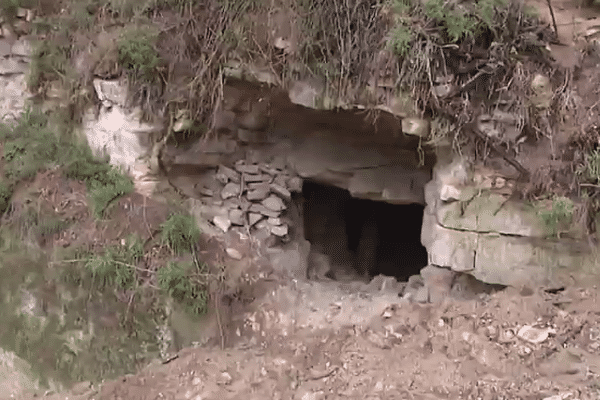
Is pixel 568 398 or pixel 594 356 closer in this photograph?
pixel 568 398

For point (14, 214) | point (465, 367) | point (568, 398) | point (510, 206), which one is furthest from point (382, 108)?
point (14, 214)

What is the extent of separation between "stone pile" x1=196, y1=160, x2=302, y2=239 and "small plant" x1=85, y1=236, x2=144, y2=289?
30.1 inches

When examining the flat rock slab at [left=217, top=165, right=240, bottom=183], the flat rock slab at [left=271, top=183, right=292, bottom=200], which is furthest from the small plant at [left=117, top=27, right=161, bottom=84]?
the flat rock slab at [left=271, top=183, right=292, bottom=200]

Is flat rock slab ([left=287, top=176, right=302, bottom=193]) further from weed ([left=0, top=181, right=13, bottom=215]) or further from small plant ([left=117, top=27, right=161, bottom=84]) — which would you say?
weed ([left=0, top=181, right=13, bottom=215])

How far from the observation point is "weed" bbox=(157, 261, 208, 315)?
3918 mm

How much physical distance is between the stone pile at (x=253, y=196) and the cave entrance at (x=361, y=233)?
680 mm

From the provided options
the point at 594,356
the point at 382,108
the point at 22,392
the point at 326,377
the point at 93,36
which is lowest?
the point at 22,392

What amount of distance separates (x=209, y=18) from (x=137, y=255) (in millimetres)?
1674

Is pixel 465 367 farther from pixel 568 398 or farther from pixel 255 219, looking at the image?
pixel 255 219

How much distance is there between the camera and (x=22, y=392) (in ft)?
12.6

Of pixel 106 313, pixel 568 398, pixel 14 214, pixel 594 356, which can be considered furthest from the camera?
pixel 14 214

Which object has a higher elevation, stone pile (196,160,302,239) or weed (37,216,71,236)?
stone pile (196,160,302,239)

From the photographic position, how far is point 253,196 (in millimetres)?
4676

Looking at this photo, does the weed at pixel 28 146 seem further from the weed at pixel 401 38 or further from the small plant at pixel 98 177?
the weed at pixel 401 38
